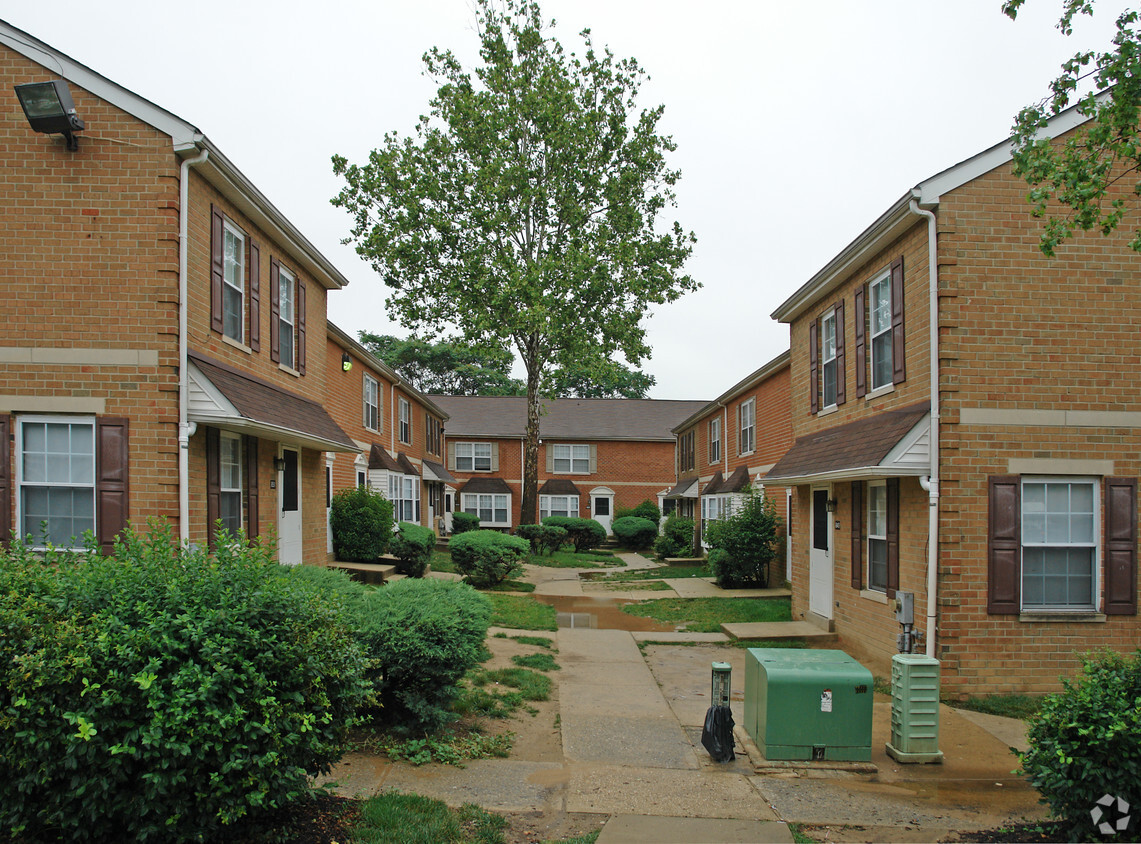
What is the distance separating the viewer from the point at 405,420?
2869cm

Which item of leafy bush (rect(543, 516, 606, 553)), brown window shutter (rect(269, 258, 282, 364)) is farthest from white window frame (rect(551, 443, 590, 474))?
brown window shutter (rect(269, 258, 282, 364))

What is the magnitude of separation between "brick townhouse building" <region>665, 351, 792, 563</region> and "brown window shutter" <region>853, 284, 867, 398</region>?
10.0 feet

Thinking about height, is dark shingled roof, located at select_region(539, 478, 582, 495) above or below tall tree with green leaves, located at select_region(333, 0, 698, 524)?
below

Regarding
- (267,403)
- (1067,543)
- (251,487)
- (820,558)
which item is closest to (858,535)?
(820,558)

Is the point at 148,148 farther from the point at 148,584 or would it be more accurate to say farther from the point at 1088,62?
the point at 1088,62

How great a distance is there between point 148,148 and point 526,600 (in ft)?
36.2

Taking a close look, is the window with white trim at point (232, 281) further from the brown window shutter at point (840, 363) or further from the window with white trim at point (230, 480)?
the brown window shutter at point (840, 363)

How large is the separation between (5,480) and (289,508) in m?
4.78

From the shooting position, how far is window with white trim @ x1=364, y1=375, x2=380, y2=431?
23016 millimetres

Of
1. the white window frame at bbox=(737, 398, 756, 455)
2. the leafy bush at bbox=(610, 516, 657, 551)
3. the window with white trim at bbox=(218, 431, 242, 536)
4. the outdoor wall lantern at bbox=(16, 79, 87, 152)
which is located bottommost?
the leafy bush at bbox=(610, 516, 657, 551)

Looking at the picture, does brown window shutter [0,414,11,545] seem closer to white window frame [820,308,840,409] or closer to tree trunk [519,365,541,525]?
white window frame [820,308,840,409]

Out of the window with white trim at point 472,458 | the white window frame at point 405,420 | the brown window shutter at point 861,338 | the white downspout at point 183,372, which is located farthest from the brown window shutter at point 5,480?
the window with white trim at point 472,458

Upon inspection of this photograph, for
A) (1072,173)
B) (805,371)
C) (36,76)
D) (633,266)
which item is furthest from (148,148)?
(633,266)

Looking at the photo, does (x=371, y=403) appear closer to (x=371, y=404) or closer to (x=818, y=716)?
(x=371, y=404)
